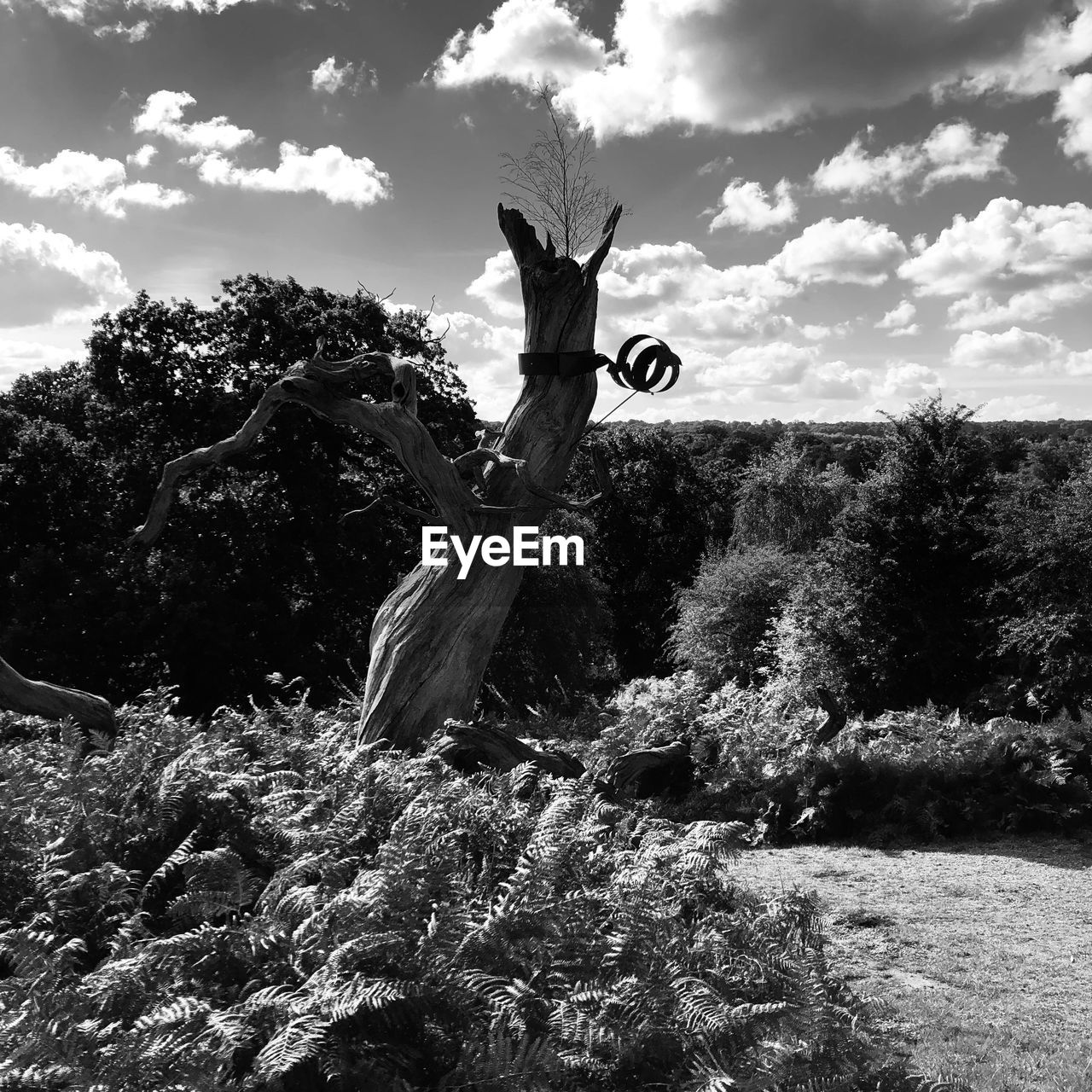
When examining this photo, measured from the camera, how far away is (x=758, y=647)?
76.2 feet

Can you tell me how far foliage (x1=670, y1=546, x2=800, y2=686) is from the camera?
2498 centimetres

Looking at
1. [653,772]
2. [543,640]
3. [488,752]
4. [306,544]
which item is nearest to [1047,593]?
[543,640]

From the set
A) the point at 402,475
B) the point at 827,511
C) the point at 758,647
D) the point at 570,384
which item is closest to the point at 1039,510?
the point at 758,647

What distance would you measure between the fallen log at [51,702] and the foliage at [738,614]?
65.0ft

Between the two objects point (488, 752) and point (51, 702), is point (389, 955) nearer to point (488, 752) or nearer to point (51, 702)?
point (488, 752)

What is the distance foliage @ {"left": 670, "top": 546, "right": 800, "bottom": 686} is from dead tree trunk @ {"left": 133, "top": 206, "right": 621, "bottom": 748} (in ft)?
60.2

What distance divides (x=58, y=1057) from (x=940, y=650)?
19441 millimetres

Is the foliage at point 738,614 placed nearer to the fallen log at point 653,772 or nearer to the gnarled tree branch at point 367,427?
the fallen log at point 653,772

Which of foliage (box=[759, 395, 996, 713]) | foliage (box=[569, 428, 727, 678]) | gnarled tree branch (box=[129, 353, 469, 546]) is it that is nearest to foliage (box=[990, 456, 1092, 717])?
foliage (box=[759, 395, 996, 713])

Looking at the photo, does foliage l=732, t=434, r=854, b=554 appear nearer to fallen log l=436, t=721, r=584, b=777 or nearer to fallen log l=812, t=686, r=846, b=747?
fallen log l=812, t=686, r=846, b=747

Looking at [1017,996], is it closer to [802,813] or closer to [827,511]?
[802,813]

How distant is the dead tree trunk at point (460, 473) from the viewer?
21.2 feet

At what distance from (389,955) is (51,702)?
4917 mm

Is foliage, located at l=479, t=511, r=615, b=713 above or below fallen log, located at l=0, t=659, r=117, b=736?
below
